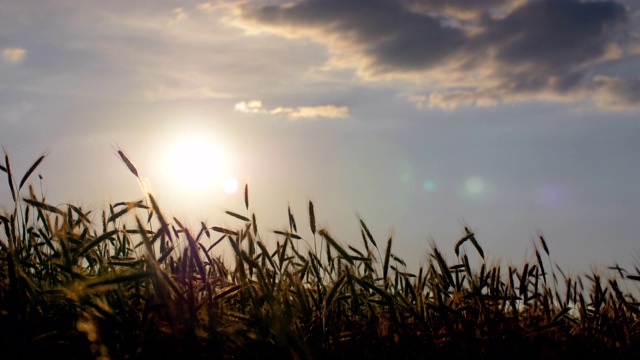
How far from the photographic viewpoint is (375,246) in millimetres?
3967

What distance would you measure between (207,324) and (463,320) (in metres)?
1.29

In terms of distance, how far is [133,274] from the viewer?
102 inches

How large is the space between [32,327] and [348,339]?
1.55 meters

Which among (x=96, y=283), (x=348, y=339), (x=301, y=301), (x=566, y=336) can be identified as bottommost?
(x=566, y=336)

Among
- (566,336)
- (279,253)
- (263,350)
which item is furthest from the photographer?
(279,253)

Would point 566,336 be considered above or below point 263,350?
below

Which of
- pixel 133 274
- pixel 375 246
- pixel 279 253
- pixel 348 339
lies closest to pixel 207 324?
pixel 133 274

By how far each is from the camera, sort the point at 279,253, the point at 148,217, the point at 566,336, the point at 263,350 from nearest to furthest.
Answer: the point at 263,350 → the point at 566,336 → the point at 279,253 → the point at 148,217

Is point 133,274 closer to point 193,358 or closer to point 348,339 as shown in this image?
point 193,358

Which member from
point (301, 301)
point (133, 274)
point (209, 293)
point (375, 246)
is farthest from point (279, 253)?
point (133, 274)

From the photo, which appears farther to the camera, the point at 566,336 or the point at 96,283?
the point at 566,336

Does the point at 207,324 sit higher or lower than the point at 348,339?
higher

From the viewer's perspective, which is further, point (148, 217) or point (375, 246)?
point (148, 217)

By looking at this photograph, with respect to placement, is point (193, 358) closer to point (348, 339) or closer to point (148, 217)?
point (348, 339)
